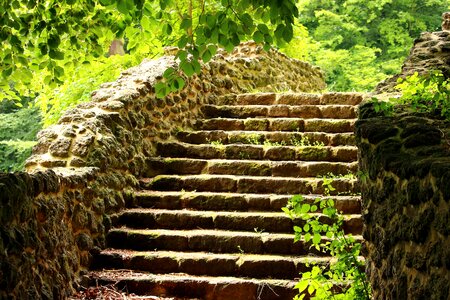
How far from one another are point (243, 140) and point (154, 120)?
1151 mm

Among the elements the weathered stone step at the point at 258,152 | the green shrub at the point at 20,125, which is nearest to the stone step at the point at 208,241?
the weathered stone step at the point at 258,152

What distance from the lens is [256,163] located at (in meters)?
6.84

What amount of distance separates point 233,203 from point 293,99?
311 cm

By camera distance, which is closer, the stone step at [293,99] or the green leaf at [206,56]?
the green leaf at [206,56]

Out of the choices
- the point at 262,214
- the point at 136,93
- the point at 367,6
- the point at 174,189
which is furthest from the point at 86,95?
the point at 367,6

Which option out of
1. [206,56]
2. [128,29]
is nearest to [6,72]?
[128,29]

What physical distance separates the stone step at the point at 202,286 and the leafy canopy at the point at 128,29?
1.76 m

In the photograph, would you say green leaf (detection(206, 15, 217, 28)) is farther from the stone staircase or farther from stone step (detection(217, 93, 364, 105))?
stone step (detection(217, 93, 364, 105))

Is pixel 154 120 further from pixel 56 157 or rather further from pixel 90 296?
pixel 90 296

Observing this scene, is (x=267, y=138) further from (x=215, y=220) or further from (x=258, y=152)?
(x=215, y=220)

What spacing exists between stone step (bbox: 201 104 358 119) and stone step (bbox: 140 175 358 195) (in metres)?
1.91

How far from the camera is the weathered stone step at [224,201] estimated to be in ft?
19.6

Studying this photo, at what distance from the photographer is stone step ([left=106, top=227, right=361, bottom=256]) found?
5.45 meters

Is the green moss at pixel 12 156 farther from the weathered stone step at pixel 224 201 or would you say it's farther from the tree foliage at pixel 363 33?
the weathered stone step at pixel 224 201
